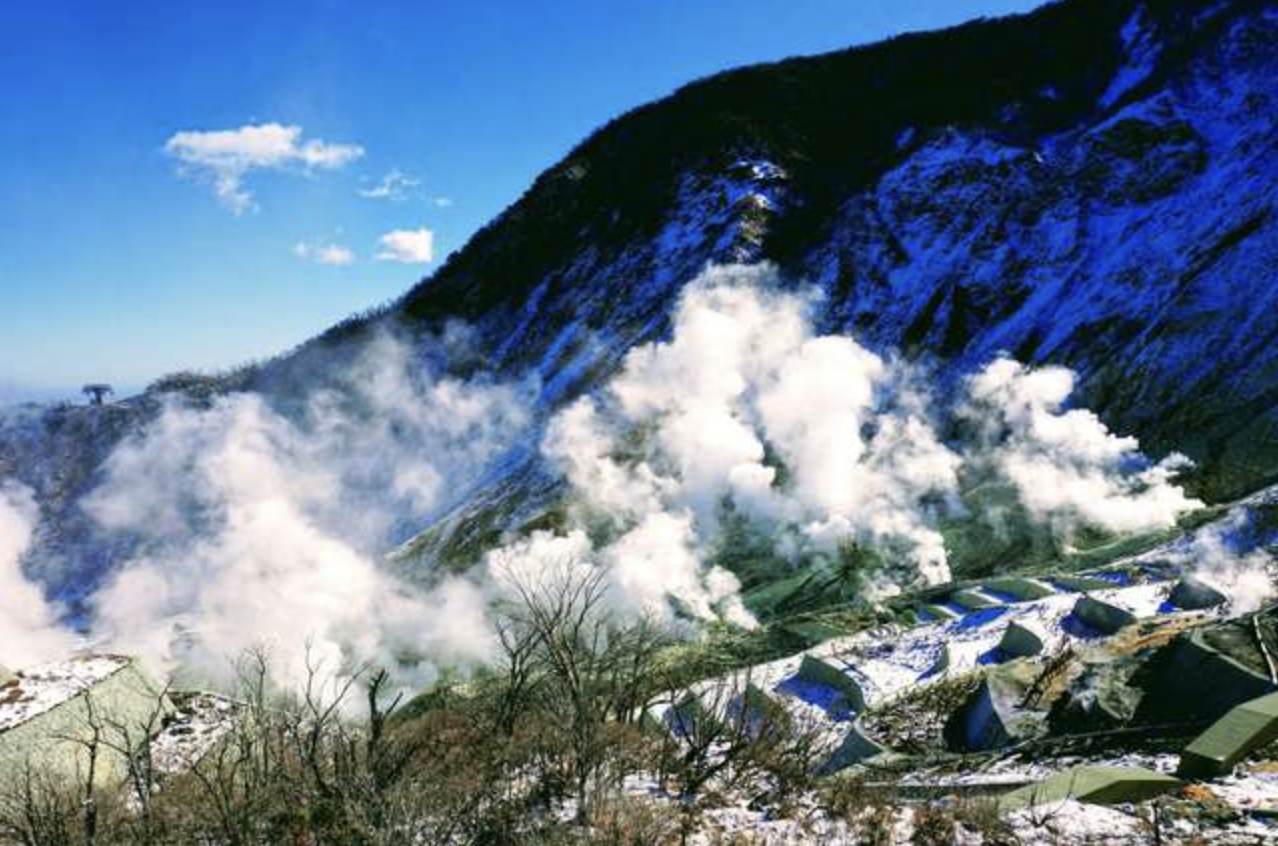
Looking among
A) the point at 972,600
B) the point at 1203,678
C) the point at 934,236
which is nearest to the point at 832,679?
the point at 972,600

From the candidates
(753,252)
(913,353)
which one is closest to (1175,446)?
(913,353)

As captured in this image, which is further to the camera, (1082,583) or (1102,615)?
(1082,583)

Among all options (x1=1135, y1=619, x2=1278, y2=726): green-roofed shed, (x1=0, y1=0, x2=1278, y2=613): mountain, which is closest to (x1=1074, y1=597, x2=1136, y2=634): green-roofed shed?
(x1=1135, y1=619, x2=1278, y2=726): green-roofed shed

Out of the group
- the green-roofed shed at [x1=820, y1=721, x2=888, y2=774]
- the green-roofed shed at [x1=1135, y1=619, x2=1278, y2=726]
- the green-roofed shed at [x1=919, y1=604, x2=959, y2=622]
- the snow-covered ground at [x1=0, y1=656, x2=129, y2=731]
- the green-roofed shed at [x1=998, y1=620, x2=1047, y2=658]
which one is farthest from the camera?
the green-roofed shed at [x1=919, y1=604, x2=959, y2=622]

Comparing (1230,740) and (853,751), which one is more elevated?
(1230,740)

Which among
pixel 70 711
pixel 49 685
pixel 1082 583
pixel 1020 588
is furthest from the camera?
pixel 1020 588

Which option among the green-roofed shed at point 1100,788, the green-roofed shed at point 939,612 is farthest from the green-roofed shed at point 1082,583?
the green-roofed shed at point 1100,788

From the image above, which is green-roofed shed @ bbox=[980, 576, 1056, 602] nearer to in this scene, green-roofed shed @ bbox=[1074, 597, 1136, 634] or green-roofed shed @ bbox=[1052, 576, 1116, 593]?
green-roofed shed @ bbox=[1052, 576, 1116, 593]

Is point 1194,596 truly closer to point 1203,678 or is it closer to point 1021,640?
point 1021,640
